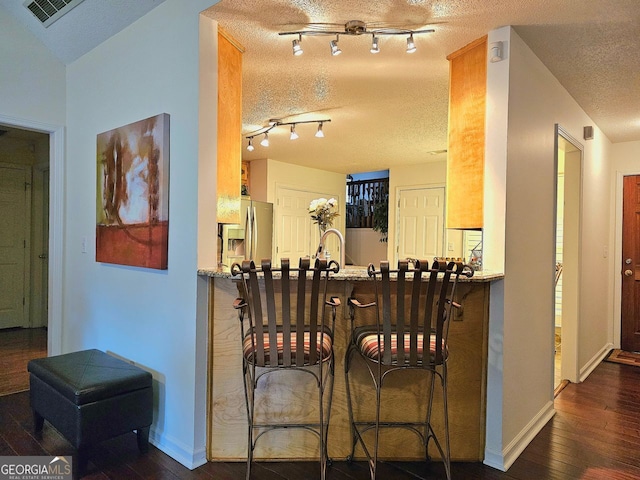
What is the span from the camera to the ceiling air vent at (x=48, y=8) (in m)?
2.67

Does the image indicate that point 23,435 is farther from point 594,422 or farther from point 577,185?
point 577,185

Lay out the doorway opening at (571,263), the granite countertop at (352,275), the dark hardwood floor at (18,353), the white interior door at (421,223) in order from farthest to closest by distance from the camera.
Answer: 1. the white interior door at (421,223)
2. the doorway opening at (571,263)
3. the dark hardwood floor at (18,353)
4. the granite countertop at (352,275)

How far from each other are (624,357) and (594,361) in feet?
1.89

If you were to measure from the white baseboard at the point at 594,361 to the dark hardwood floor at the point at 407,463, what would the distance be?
35.6 inches

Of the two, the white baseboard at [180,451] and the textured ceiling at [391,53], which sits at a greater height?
the textured ceiling at [391,53]

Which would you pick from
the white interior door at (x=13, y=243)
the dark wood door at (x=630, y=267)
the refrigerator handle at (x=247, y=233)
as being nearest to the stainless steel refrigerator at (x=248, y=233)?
the refrigerator handle at (x=247, y=233)

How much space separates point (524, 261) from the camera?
244 centimetres

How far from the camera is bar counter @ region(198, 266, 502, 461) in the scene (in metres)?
2.20

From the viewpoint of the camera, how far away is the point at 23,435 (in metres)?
2.38

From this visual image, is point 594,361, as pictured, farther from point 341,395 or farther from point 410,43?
point 410,43

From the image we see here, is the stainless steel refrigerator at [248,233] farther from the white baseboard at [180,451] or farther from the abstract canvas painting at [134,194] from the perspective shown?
the white baseboard at [180,451]

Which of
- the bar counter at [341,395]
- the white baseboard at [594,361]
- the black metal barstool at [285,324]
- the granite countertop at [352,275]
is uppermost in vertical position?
the granite countertop at [352,275]

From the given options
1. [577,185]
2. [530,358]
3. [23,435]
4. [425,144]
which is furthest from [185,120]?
[425,144]

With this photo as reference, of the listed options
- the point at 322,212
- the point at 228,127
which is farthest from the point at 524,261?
the point at 228,127
